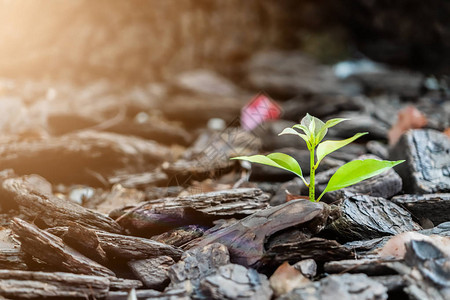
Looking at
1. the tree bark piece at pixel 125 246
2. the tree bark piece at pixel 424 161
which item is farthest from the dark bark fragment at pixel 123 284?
the tree bark piece at pixel 424 161

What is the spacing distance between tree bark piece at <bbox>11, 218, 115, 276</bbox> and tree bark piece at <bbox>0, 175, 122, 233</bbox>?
0.19m

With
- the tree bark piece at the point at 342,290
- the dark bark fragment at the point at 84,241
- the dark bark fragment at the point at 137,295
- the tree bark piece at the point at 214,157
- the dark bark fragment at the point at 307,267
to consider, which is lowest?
the tree bark piece at the point at 342,290

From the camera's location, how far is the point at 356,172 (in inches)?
72.9

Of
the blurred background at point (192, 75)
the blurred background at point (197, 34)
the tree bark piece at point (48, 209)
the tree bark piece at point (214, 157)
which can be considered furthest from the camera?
the blurred background at point (197, 34)

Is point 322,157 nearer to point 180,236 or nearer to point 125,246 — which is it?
point 180,236

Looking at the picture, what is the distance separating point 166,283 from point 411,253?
1.03 m

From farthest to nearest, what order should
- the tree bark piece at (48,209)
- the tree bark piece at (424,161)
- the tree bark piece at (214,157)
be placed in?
1. the tree bark piece at (214,157)
2. the tree bark piece at (424,161)
3. the tree bark piece at (48,209)

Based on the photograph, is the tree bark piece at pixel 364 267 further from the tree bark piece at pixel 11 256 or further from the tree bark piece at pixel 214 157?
the tree bark piece at pixel 11 256

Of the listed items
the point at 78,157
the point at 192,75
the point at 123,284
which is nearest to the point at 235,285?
the point at 123,284

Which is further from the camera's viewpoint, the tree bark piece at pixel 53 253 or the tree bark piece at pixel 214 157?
the tree bark piece at pixel 214 157

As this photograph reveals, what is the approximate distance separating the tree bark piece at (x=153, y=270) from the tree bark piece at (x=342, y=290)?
1.83 ft

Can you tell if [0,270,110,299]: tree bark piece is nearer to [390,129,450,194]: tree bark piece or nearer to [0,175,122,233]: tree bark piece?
[0,175,122,233]: tree bark piece

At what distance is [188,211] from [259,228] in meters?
0.45

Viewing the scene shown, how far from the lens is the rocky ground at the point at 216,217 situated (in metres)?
1.52
